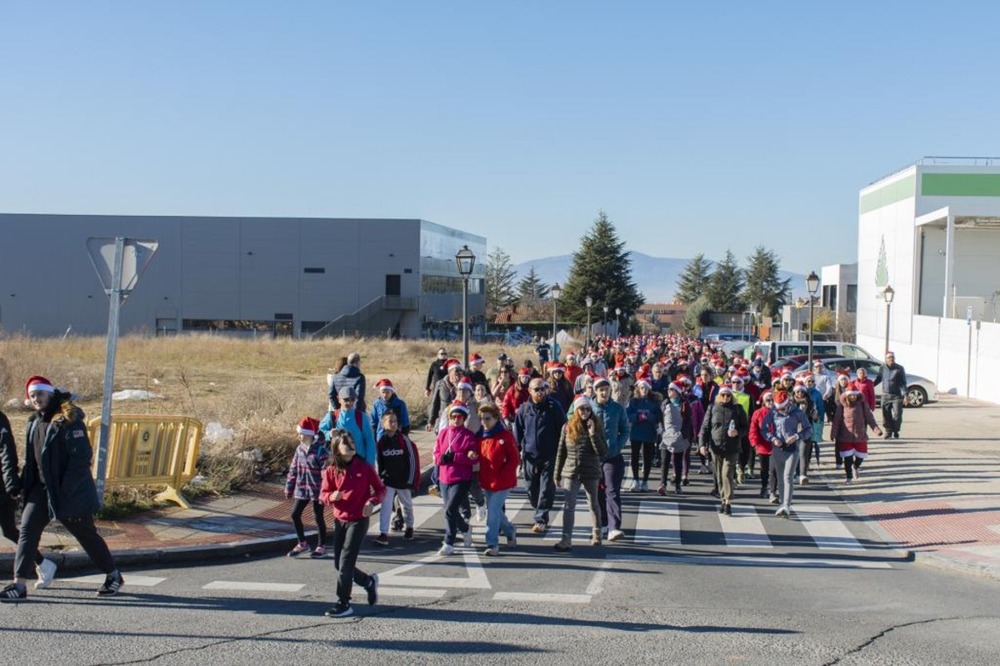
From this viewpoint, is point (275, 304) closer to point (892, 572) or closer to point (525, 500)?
point (525, 500)

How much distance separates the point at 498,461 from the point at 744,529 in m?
3.64

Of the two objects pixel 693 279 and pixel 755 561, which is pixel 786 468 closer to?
pixel 755 561

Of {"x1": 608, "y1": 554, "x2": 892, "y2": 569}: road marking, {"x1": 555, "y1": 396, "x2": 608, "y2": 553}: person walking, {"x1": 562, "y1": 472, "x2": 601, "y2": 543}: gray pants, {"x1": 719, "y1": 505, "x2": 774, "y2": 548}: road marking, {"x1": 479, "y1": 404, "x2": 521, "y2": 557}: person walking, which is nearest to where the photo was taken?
{"x1": 608, "y1": 554, "x2": 892, "y2": 569}: road marking

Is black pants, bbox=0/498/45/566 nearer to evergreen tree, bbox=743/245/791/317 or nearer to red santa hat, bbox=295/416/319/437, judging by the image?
red santa hat, bbox=295/416/319/437

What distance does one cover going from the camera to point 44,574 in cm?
845

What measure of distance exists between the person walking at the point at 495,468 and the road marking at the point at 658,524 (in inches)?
74.3

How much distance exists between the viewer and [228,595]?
8.50 metres

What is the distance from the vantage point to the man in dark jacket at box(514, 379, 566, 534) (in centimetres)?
1175

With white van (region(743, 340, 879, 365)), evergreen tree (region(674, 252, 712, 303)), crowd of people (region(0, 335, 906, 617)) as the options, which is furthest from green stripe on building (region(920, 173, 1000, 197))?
evergreen tree (region(674, 252, 712, 303))

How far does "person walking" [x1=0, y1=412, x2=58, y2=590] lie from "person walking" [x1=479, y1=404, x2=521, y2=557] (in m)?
4.17

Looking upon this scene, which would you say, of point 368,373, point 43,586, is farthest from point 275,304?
point 43,586

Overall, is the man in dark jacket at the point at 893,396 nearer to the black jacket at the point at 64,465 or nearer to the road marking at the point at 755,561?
the road marking at the point at 755,561

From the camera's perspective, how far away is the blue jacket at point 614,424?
38.7ft

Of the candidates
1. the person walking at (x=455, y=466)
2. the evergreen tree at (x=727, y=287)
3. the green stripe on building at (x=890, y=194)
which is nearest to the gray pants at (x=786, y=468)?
the person walking at (x=455, y=466)
